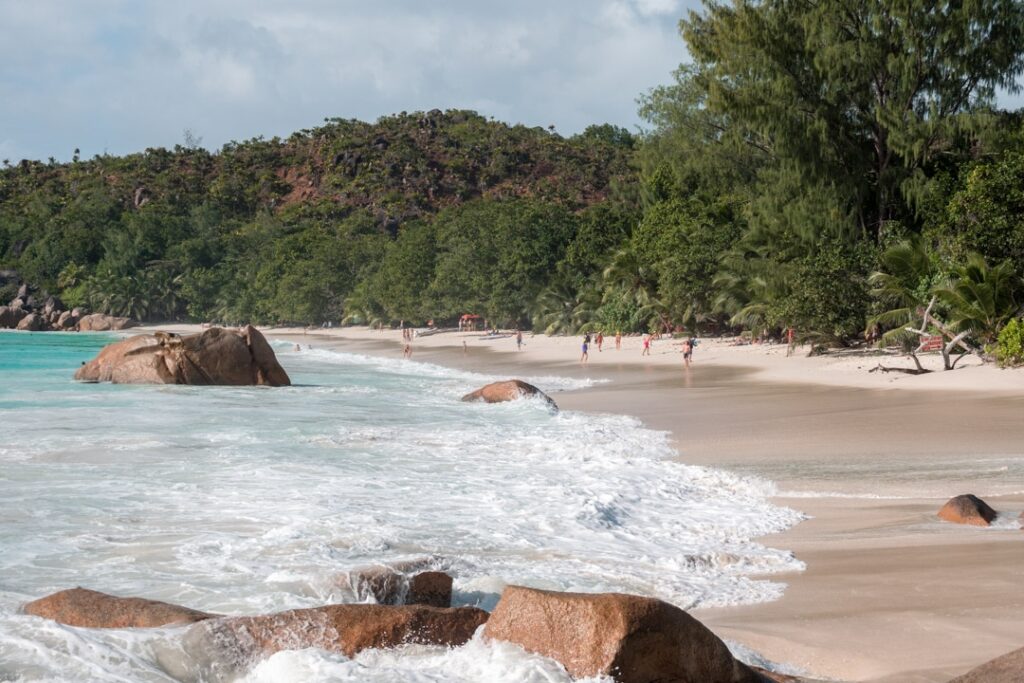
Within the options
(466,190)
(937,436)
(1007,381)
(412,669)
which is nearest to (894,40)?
(1007,381)

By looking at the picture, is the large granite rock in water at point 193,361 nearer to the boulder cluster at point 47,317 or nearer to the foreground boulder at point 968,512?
the foreground boulder at point 968,512

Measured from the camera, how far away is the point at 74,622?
5.84m

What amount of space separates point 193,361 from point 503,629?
23095mm

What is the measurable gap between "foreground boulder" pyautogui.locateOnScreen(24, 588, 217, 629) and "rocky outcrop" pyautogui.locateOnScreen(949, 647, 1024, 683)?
400 cm

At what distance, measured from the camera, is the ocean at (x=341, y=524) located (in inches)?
210

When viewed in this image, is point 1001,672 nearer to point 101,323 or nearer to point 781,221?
point 781,221

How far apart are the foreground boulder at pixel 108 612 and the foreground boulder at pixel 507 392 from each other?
15.5 m

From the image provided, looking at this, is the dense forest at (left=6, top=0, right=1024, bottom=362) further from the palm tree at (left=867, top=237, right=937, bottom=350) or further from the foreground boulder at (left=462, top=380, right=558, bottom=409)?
the foreground boulder at (left=462, top=380, right=558, bottom=409)

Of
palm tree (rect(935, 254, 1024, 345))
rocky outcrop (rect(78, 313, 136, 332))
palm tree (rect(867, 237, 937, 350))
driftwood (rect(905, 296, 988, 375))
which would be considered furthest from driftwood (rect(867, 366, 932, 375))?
rocky outcrop (rect(78, 313, 136, 332))

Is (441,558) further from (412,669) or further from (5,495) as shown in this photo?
(5,495)

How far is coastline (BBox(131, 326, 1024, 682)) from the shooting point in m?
5.82

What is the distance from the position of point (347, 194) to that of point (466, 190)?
1653 centimetres

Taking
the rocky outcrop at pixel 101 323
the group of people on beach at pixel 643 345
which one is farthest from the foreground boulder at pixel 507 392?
the rocky outcrop at pixel 101 323

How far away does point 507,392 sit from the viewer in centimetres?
2203
